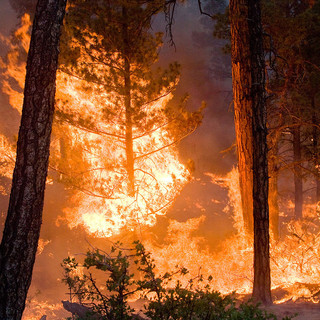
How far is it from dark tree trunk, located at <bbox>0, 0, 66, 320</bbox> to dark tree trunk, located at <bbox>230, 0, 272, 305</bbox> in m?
3.71

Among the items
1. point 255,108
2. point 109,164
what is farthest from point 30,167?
point 109,164

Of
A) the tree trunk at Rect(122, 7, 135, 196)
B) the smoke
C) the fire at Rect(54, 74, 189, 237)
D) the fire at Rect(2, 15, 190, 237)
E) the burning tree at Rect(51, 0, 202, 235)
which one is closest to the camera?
the burning tree at Rect(51, 0, 202, 235)

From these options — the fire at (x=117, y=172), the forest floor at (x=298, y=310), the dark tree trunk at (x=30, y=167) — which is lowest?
the forest floor at (x=298, y=310)

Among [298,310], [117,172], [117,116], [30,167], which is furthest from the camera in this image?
[117,172]

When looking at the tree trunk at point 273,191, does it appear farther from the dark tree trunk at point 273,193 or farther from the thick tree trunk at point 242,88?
the thick tree trunk at point 242,88

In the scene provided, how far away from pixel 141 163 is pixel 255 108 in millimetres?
5427

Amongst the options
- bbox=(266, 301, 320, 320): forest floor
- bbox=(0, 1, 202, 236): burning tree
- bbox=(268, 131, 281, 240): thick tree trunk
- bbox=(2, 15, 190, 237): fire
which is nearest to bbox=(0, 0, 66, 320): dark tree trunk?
bbox=(266, 301, 320, 320): forest floor

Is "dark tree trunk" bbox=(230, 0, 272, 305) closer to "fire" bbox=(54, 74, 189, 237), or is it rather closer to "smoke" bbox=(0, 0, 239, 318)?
"fire" bbox=(54, 74, 189, 237)

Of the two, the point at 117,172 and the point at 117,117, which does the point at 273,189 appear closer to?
the point at 117,172

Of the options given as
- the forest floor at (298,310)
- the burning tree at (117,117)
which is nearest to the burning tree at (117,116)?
the burning tree at (117,117)

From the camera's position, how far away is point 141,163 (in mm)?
10953

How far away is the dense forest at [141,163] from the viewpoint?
3.88m

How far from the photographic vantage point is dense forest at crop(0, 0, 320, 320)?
12.7 feet

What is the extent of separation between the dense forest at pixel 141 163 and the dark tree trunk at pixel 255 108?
0.08 ft
